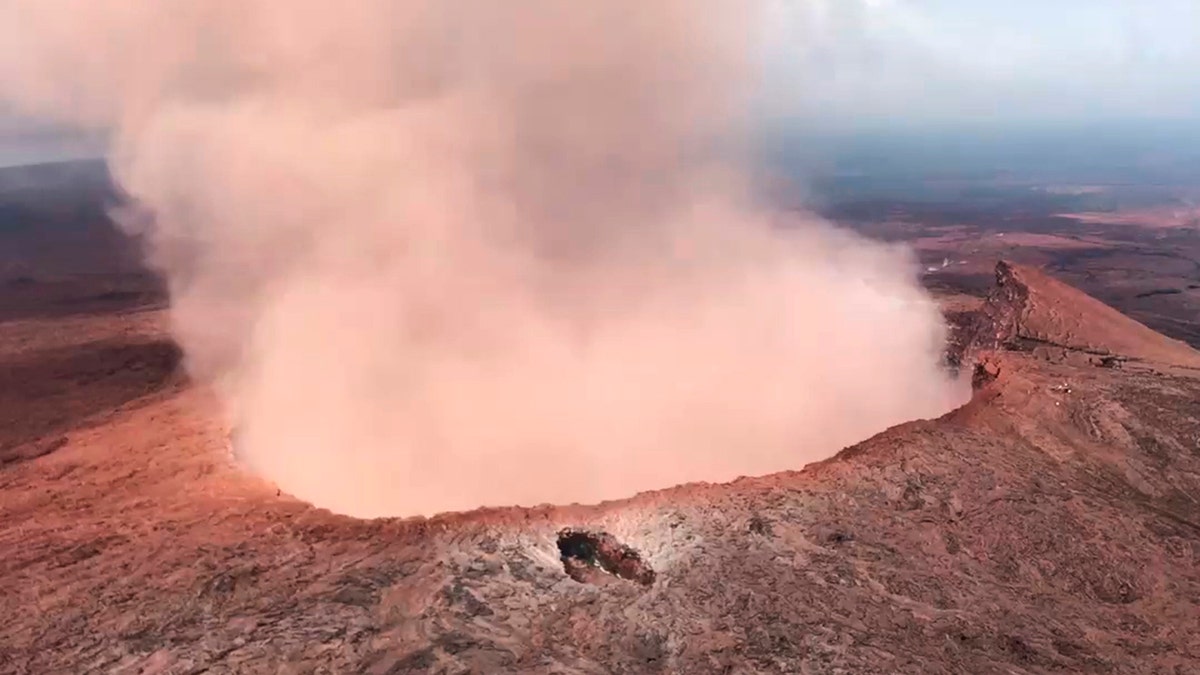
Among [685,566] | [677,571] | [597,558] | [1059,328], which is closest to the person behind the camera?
[677,571]

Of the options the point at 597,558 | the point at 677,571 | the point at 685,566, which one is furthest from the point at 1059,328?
the point at 597,558

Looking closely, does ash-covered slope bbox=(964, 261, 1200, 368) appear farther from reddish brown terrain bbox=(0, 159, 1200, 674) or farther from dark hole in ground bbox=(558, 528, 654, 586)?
dark hole in ground bbox=(558, 528, 654, 586)

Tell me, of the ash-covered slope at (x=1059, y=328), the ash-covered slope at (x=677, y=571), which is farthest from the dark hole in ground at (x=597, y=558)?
the ash-covered slope at (x=1059, y=328)

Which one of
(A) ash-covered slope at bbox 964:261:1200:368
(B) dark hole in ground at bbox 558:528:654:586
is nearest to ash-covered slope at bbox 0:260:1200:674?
(B) dark hole in ground at bbox 558:528:654:586

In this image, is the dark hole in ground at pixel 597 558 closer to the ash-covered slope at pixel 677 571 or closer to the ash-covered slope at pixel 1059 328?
the ash-covered slope at pixel 677 571

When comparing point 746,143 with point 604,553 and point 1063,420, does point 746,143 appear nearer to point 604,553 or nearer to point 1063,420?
point 1063,420

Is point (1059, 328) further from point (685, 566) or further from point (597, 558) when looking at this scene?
point (597, 558)

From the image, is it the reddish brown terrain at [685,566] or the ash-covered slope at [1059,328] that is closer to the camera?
the reddish brown terrain at [685,566]
